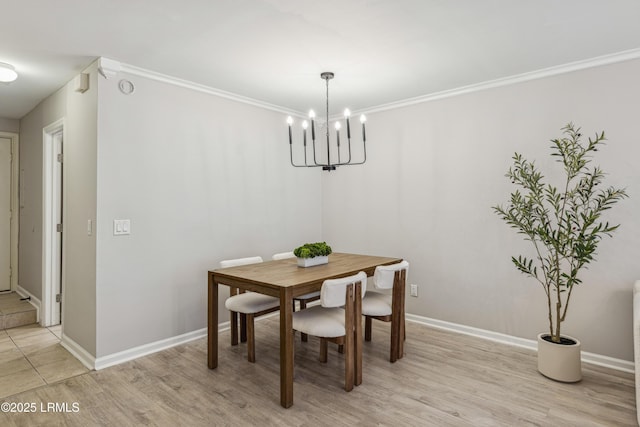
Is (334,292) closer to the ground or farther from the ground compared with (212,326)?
farther from the ground

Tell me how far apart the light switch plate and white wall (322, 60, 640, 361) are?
97.7 inches

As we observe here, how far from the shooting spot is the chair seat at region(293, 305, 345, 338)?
2477 mm

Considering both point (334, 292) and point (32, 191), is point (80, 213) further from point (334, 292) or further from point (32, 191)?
point (334, 292)

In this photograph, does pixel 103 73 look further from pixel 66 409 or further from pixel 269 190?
pixel 66 409

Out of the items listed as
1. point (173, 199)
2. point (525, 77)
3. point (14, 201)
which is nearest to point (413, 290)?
point (525, 77)

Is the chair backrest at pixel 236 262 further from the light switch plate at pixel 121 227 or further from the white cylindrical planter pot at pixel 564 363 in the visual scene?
the white cylindrical planter pot at pixel 564 363

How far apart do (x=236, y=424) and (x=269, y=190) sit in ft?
8.49

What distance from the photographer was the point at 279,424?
213 centimetres

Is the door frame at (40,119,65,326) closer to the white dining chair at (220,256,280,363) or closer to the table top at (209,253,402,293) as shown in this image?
the white dining chair at (220,256,280,363)

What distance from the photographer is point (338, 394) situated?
2477 millimetres

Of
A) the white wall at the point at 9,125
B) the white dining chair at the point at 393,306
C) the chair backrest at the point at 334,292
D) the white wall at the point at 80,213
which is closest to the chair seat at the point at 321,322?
the chair backrest at the point at 334,292

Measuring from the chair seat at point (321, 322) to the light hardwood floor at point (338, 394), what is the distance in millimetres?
418

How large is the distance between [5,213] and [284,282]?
461 cm

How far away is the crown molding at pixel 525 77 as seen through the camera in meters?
2.82
